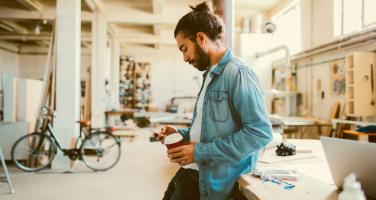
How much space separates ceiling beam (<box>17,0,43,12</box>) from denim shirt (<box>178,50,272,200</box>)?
7377 mm

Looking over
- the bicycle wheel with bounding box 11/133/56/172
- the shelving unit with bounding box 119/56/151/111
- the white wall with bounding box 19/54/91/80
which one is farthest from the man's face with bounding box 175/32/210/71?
the white wall with bounding box 19/54/91/80

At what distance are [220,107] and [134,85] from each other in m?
13.5

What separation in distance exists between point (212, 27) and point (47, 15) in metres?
7.99

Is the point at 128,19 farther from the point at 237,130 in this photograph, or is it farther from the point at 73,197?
the point at 237,130

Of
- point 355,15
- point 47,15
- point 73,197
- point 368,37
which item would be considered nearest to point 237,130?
point 73,197

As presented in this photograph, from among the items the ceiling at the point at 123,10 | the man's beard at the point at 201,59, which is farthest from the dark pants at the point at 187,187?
the ceiling at the point at 123,10

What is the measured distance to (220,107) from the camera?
1327mm

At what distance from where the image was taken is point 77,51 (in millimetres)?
5730

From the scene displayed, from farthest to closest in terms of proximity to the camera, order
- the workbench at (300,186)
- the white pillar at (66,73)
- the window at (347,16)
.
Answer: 1. the window at (347,16)
2. the white pillar at (66,73)
3. the workbench at (300,186)

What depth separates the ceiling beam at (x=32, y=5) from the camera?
24.3 ft

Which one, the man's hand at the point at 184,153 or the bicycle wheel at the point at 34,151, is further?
the bicycle wheel at the point at 34,151

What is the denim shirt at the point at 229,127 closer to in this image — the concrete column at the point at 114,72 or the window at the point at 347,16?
the window at the point at 347,16

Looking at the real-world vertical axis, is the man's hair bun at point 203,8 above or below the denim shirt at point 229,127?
above

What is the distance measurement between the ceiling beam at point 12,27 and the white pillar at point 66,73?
5.63 m
